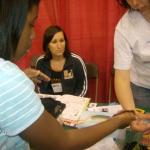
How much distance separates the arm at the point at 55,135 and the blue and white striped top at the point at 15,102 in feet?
0.06

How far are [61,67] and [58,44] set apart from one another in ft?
0.67

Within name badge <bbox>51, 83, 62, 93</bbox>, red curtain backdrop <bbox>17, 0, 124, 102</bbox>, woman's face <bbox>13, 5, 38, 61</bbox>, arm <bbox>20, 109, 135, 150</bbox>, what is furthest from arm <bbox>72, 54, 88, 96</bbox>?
woman's face <bbox>13, 5, 38, 61</bbox>

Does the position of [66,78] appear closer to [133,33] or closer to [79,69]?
[79,69]

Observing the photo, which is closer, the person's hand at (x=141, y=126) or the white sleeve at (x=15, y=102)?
the white sleeve at (x=15, y=102)

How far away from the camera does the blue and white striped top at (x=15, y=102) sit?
0.77 m

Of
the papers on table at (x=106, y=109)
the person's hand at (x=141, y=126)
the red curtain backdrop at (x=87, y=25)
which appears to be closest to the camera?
the person's hand at (x=141, y=126)

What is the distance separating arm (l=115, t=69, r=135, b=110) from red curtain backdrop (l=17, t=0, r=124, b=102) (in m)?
1.30

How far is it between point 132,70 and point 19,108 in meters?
1.30

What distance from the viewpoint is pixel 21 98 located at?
2.55ft

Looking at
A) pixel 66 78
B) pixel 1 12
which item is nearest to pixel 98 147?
pixel 1 12

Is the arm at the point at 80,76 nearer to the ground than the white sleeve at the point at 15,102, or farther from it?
nearer to the ground

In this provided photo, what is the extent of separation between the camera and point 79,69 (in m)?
2.89

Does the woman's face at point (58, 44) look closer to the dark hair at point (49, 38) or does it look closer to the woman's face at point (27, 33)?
the dark hair at point (49, 38)

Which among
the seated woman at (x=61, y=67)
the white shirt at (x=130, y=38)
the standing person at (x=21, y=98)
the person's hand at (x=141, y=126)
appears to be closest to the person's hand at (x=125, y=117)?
the person's hand at (x=141, y=126)
